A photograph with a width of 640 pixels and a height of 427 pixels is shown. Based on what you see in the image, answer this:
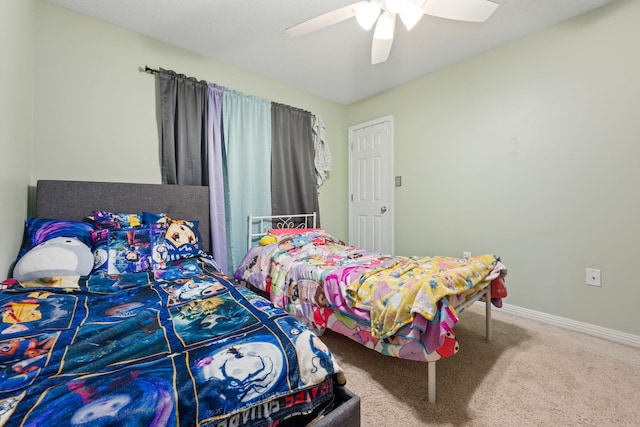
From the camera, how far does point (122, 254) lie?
5.78ft

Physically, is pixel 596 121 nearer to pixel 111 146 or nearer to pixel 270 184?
pixel 270 184

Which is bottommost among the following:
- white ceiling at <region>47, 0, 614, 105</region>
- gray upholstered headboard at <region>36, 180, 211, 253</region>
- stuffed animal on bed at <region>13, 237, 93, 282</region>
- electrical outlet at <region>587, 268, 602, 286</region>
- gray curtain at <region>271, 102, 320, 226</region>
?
electrical outlet at <region>587, 268, 602, 286</region>

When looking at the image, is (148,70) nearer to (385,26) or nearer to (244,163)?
(244,163)

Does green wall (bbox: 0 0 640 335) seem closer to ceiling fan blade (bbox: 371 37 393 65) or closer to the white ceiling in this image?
the white ceiling

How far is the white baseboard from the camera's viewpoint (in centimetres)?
207

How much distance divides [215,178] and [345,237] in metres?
2.24

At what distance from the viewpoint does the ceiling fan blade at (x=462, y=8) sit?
1.67 meters

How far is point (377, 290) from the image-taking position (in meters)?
1.56

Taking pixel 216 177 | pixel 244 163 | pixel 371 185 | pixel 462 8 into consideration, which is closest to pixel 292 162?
pixel 244 163

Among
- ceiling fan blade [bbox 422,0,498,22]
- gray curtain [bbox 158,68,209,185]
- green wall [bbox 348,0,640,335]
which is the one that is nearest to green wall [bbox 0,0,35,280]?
gray curtain [bbox 158,68,209,185]

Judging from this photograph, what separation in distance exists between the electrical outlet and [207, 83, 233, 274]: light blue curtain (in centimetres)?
334

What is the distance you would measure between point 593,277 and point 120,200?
13.2 feet

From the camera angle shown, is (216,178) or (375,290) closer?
(375,290)

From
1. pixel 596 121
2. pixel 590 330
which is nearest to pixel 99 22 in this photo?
pixel 596 121
